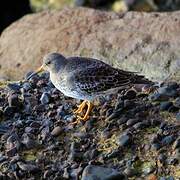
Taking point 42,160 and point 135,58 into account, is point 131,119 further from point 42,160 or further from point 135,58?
point 135,58

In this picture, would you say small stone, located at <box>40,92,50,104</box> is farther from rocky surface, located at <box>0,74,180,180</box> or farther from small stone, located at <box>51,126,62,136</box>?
small stone, located at <box>51,126,62,136</box>

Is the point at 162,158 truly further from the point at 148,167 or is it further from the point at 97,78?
the point at 97,78

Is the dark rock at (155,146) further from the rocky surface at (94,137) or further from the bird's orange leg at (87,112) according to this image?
the bird's orange leg at (87,112)

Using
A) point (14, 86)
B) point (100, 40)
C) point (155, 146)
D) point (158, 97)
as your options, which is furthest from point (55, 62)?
point (100, 40)

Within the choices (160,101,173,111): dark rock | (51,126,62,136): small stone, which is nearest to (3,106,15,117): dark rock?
(51,126,62,136): small stone

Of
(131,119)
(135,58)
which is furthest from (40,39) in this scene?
(131,119)

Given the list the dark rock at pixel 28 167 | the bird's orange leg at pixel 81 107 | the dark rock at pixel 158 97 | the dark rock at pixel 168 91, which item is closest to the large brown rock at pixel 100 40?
the dark rock at pixel 168 91
